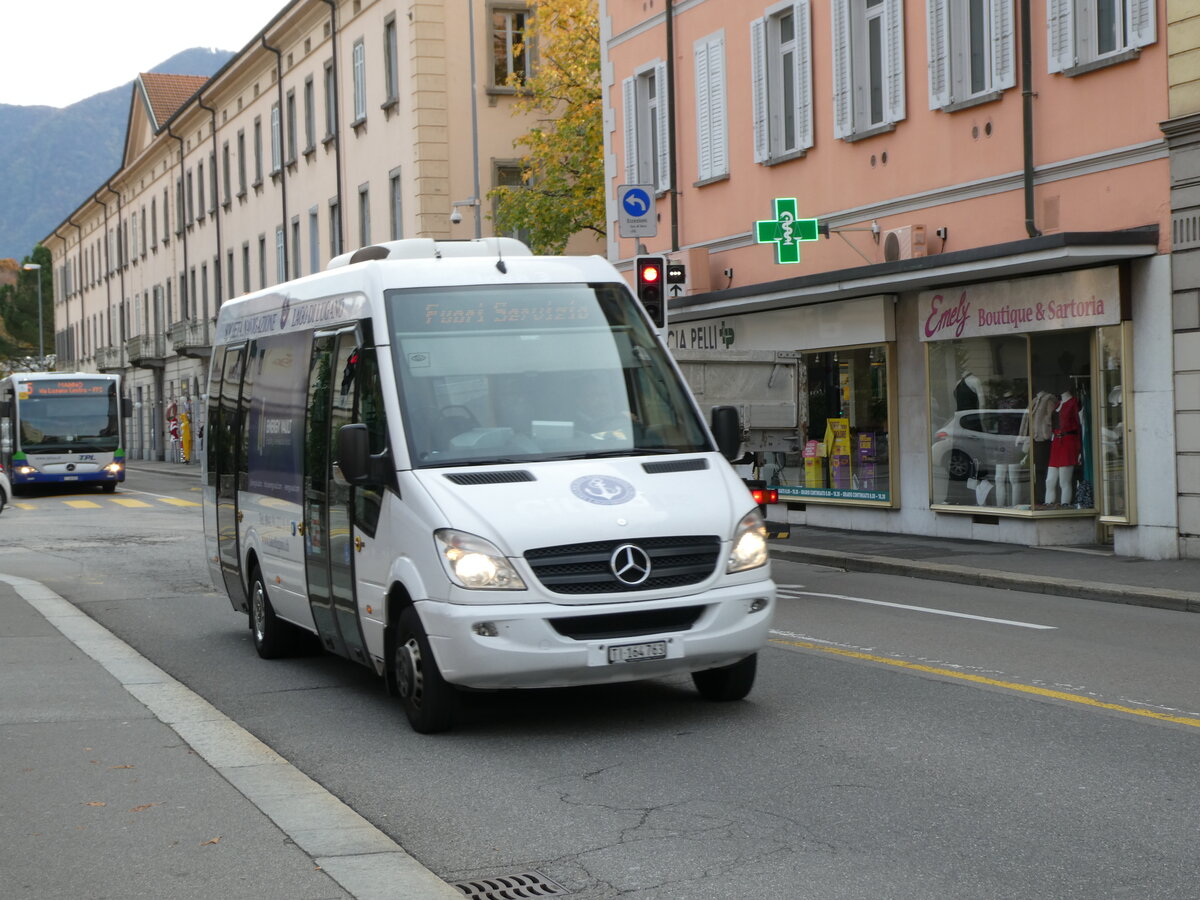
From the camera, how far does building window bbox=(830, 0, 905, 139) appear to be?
819 inches

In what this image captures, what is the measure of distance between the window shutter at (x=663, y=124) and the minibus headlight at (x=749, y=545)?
1884 centimetres

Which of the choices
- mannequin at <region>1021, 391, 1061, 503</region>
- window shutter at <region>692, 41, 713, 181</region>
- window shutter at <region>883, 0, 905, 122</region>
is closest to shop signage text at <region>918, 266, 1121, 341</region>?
mannequin at <region>1021, 391, 1061, 503</region>

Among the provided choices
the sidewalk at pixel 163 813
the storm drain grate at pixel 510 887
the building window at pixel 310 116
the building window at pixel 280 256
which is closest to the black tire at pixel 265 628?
the sidewalk at pixel 163 813

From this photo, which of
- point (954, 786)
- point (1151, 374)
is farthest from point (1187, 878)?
point (1151, 374)

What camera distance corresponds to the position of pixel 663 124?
87.7 feet

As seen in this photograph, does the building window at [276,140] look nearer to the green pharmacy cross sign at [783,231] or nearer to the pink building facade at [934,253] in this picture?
the pink building facade at [934,253]

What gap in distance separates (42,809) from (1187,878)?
4.20 metres

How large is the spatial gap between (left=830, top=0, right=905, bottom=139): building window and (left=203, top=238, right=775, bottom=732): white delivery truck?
12024 mm

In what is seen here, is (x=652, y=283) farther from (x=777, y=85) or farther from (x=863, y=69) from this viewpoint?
(x=777, y=85)

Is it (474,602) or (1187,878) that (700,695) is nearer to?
(474,602)

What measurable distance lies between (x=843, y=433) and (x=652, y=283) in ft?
17.9

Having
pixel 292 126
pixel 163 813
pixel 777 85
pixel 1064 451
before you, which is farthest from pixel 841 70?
pixel 292 126

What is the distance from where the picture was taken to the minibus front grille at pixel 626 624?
775 cm

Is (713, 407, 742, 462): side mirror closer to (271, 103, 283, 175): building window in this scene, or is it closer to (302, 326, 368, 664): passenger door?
(302, 326, 368, 664): passenger door
